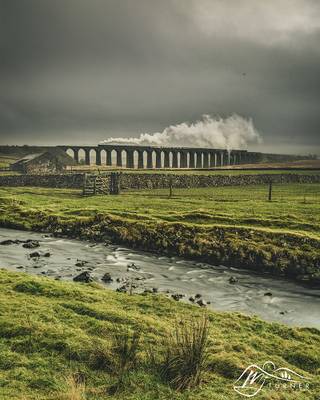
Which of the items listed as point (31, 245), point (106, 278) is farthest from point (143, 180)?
point (106, 278)

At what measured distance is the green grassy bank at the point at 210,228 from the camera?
69.8 ft

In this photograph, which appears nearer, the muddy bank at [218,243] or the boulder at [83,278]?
the boulder at [83,278]

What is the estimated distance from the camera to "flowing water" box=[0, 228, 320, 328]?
1503cm

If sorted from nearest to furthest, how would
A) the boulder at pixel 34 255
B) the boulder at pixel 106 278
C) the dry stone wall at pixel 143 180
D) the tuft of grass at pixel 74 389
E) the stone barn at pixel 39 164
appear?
the tuft of grass at pixel 74 389
the boulder at pixel 106 278
the boulder at pixel 34 255
the dry stone wall at pixel 143 180
the stone barn at pixel 39 164

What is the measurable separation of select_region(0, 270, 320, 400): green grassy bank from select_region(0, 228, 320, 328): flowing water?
273 centimetres

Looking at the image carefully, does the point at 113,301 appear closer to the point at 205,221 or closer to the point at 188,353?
the point at 188,353

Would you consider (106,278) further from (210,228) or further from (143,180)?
(143,180)

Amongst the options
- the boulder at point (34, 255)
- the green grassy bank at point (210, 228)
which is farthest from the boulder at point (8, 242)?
the green grassy bank at point (210, 228)

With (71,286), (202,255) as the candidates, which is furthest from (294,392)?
(202,255)

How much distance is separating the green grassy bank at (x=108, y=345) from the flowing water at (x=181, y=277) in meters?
2.73

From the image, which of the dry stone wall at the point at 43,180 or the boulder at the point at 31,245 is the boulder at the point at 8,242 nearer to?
the boulder at the point at 31,245

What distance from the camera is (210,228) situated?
25.0m

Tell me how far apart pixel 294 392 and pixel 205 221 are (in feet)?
63.7

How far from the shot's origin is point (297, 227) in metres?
24.4
